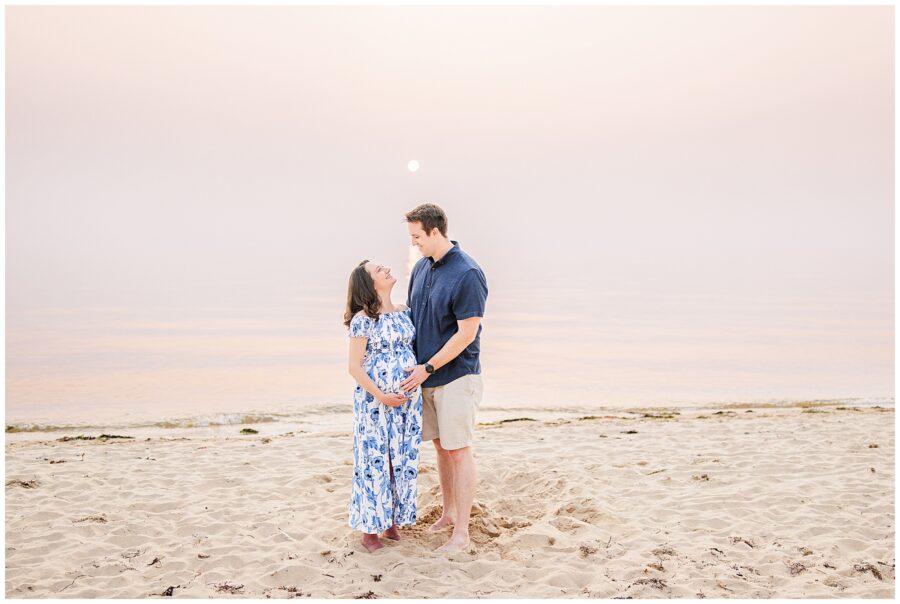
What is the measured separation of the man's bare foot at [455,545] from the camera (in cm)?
483

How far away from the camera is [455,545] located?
16.0 feet

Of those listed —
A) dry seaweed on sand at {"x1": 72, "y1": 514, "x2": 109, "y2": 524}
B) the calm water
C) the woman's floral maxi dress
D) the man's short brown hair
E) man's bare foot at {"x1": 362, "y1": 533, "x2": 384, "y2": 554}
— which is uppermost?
the man's short brown hair

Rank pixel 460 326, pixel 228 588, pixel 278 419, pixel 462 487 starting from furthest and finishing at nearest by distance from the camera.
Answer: pixel 278 419
pixel 462 487
pixel 460 326
pixel 228 588

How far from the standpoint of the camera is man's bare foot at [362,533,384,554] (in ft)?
16.0

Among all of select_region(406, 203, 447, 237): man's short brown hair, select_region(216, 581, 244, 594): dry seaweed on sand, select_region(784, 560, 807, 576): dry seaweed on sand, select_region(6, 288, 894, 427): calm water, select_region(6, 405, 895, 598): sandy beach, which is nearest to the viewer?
select_region(216, 581, 244, 594): dry seaweed on sand

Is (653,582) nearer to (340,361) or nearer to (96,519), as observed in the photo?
(96,519)

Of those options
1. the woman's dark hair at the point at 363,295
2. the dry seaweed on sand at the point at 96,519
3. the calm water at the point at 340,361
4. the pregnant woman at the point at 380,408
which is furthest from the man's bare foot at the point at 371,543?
the calm water at the point at 340,361

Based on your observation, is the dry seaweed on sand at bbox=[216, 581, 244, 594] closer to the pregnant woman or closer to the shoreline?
the pregnant woman

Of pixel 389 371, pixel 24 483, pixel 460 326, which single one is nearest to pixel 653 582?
pixel 460 326

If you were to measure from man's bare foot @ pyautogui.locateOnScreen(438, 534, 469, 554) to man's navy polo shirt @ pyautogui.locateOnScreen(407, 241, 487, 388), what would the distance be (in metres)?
1.07

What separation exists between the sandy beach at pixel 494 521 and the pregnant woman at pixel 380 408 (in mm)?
277

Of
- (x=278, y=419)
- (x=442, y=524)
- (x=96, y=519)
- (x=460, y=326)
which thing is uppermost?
(x=460, y=326)

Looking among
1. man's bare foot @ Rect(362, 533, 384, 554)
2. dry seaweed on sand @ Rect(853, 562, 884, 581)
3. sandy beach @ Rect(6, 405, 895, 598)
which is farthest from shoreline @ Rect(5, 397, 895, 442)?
dry seaweed on sand @ Rect(853, 562, 884, 581)

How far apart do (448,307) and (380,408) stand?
0.84 meters
